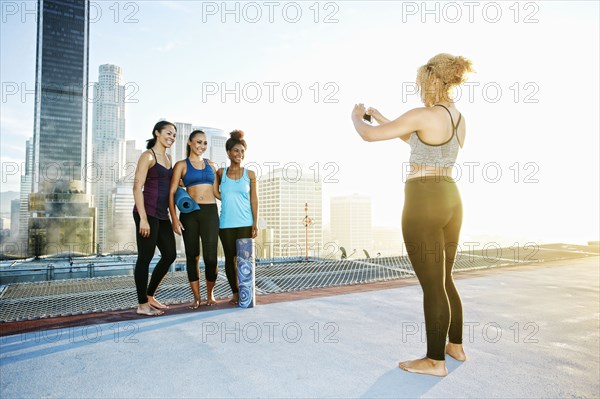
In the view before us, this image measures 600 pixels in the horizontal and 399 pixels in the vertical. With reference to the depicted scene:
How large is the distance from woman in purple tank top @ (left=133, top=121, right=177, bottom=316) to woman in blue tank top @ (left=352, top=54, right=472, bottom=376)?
6.78 feet

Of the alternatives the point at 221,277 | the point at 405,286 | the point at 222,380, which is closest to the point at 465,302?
the point at 405,286

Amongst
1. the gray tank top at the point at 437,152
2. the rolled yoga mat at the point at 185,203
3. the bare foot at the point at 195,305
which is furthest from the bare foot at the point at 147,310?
the gray tank top at the point at 437,152

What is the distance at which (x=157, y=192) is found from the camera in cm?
312

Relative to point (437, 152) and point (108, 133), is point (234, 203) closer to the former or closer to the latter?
point (437, 152)

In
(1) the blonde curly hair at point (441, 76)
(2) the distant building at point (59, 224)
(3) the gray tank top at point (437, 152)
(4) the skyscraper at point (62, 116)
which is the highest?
(4) the skyscraper at point (62, 116)

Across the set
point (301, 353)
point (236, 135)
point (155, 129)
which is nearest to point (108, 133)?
point (155, 129)

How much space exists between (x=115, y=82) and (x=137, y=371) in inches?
9015

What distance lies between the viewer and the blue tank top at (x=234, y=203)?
11.1 feet

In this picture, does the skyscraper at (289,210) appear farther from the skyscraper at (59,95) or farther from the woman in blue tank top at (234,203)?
the woman in blue tank top at (234,203)

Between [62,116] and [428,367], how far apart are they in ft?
416

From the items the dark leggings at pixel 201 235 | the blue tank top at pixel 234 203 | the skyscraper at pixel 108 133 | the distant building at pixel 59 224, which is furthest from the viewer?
the skyscraper at pixel 108 133

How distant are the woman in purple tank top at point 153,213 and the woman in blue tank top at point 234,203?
1.63 ft

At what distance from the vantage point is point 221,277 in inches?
203

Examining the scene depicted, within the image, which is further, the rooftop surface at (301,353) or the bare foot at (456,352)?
the bare foot at (456,352)
